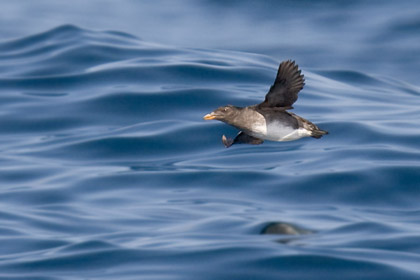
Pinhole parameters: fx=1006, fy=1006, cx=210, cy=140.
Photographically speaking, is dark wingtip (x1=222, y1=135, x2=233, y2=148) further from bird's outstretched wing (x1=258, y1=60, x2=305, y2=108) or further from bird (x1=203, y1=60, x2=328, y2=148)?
bird's outstretched wing (x1=258, y1=60, x2=305, y2=108)

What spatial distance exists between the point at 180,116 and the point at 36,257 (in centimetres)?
964

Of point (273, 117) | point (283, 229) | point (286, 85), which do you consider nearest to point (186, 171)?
point (283, 229)

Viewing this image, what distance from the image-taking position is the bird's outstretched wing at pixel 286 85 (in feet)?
40.9

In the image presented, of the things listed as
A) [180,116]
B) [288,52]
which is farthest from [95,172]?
[288,52]

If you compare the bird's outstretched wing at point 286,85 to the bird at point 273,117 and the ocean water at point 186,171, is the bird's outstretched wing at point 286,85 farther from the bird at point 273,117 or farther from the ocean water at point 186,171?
the ocean water at point 186,171

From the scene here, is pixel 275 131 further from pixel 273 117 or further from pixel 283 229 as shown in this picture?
pixel 283 229

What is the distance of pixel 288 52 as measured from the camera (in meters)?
40.1

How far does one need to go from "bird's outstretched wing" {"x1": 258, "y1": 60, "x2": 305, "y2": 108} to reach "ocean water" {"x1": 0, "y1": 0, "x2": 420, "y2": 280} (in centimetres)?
331

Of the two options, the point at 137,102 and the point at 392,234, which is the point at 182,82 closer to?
the point at 137,102

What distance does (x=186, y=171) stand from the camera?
904 inches

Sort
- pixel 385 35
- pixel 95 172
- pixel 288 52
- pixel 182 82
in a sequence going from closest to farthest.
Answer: pixel 95 172 → pixel 182 82 → pixel 288 52 → pixel 385 35

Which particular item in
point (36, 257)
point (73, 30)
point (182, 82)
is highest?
point (73, 30)

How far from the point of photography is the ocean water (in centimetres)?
1614

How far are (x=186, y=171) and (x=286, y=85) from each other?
10628 mm
